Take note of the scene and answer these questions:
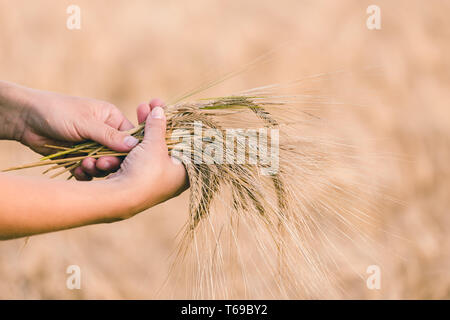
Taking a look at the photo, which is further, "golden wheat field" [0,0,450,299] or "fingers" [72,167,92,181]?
"golden wheat field" [0,0,450,299]

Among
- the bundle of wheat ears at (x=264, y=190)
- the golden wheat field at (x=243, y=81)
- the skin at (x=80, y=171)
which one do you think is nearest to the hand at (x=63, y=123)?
the skin at (x=80, y=171)

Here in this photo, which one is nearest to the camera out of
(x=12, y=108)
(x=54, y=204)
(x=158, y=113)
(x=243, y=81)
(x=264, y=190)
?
(x=54, y=204)

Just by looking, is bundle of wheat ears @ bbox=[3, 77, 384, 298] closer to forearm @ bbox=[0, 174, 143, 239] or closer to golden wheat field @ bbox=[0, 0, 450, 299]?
forearm @ bbox=[0, 174, 143, 239]

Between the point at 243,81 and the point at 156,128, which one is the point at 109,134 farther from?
the point at 243,81

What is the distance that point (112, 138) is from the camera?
102cm

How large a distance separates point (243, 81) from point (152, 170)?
132 centimetres

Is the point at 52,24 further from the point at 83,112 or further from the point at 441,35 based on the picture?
the point at 441,35

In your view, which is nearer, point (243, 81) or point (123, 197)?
point (123, 197)

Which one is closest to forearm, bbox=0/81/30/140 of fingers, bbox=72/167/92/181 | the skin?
the skin

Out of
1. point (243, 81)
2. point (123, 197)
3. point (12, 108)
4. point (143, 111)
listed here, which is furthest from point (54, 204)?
point (243, 81)

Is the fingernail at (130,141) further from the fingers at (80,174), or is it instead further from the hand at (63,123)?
the fingers at (80,174)

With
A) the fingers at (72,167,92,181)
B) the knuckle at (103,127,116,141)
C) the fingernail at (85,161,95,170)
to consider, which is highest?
the knuckle at (103,127,116,141)

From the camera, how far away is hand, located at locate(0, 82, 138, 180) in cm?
103

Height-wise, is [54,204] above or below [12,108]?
below
